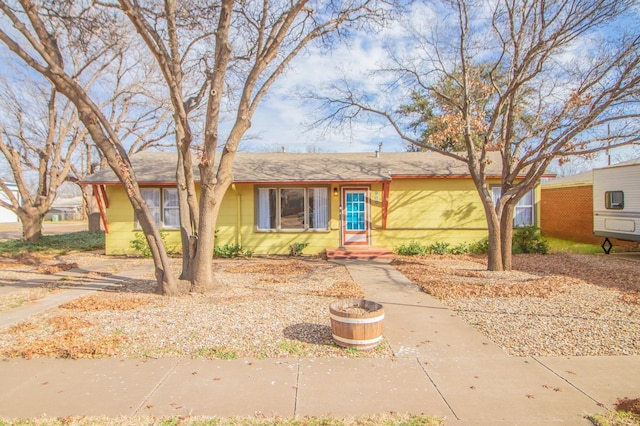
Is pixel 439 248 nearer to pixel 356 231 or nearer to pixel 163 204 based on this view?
pixel 356 231

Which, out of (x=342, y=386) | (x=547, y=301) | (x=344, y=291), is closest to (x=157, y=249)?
(x=344, y=291)

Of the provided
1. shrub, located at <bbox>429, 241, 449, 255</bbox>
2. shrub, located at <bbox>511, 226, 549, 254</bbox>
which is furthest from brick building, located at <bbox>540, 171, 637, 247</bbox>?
shrub, located at <bbox>429, 241, 449, 255</bbox>

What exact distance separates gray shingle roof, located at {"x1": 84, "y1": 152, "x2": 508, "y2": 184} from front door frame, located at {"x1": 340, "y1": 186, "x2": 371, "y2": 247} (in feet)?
1.96

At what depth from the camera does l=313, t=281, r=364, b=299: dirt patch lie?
281 inches

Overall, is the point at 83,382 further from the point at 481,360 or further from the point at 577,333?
the point at 577,333

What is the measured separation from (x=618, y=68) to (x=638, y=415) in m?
7.63

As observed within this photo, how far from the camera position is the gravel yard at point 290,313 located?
4.58m

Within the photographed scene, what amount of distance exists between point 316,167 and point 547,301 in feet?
28.9

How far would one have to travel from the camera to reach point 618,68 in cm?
787

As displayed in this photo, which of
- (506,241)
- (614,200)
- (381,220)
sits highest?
(614,200)

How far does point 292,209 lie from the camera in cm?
1312

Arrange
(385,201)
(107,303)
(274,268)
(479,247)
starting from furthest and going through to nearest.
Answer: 1. (479,247)
2. (385,201)
3. (274,268)
4. (107,303)

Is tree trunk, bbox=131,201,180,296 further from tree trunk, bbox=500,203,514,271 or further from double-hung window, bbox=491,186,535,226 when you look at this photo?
double-hung window, bbox=491,186,535,226

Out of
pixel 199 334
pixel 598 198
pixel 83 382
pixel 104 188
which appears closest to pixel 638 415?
pixel 199 334
